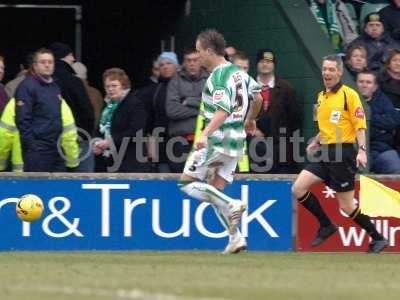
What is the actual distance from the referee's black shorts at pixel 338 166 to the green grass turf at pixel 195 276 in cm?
70

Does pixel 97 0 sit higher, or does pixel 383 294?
pixel 97 0

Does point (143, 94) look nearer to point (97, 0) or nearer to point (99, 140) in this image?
point (99, 140)

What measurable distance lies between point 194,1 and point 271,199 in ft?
14.8

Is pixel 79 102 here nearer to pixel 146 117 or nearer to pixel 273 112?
pixel 146 117

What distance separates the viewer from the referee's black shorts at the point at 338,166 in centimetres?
1413

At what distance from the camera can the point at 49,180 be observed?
1495cm

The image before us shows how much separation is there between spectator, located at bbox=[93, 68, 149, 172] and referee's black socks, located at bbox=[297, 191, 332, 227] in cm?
219

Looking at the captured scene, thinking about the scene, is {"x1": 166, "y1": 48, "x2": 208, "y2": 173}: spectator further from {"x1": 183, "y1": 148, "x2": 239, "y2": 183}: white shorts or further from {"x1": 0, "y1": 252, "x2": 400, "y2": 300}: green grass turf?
{"x1": 183, "y1": 148, "x2": 239, "y2": 183}: white shorts

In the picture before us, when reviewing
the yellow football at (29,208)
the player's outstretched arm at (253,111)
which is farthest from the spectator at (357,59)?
the yellow football at (29,208)

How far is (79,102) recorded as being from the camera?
15.9 metres

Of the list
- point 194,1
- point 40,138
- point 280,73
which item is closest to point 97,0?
point 194,1

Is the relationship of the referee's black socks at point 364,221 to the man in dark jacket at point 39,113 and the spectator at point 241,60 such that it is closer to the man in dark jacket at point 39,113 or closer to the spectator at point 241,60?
the spectator at point 241,60

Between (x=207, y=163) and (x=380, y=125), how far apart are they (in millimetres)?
3266

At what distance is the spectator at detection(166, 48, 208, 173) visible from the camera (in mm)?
15836
